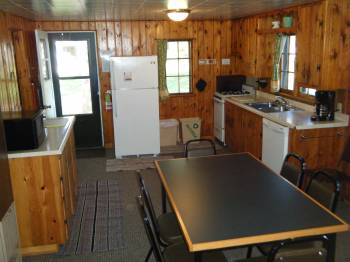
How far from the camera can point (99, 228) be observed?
371 centimetres

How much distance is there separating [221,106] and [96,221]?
3.33 m

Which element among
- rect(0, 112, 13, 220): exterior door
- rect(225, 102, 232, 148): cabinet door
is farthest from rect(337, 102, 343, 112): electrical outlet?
rect(0, 112, 13, 220): exterior door

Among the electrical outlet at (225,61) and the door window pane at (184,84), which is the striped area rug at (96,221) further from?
the electrical outlet at (225,61)

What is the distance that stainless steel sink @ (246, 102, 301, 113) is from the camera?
4.89m

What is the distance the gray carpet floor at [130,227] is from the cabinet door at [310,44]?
1.62m

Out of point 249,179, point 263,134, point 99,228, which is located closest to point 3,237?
point 99,228

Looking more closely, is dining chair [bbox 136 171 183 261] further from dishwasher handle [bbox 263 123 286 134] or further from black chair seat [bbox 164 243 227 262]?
dishwasher handle [bbox 263 123 286 134]

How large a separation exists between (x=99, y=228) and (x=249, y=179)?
1808 millimetres

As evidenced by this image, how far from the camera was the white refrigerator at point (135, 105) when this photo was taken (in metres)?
5.64

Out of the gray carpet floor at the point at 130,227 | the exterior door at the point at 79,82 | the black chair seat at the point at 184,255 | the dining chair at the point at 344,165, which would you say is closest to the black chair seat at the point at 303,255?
the black chair seat at the point at 184,255

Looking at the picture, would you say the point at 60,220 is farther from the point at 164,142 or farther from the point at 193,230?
the point at 164,142

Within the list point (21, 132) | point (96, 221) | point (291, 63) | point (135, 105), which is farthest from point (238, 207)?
point (135, 105)

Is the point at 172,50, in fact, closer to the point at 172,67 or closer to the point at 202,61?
the point at 172,67

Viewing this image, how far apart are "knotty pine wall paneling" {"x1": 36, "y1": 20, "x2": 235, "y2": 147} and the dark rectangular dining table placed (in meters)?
3.75
